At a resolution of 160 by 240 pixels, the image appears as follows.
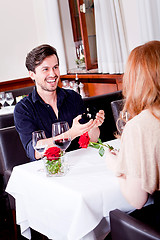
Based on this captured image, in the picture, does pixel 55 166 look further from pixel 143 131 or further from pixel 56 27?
pixel 56 27

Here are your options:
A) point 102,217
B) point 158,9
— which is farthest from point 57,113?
point 158,9

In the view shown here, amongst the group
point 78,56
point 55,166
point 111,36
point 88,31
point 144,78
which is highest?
point 88,31

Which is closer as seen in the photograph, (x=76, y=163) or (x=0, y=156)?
(x=76, y=163)

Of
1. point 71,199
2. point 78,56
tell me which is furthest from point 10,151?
point 78,56

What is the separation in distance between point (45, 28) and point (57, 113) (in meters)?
4.07

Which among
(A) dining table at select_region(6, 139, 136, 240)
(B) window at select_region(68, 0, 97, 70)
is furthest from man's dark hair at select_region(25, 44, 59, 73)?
(B) window at select_region(68, 0, 97, 70)

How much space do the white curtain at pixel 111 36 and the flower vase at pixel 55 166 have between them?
2.39m

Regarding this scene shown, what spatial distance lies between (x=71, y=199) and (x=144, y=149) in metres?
0.43

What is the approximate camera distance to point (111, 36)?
399 centimetres

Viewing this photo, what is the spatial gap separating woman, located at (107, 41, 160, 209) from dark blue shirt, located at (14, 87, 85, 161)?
101 cm

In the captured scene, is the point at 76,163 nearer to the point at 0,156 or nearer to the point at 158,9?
the point at 0,156

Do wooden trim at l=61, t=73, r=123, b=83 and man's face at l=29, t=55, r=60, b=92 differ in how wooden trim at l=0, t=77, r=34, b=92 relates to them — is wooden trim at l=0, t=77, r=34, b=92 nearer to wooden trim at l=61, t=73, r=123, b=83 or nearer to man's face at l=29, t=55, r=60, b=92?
wooden trim at l=61, t=73, r=123, b=83

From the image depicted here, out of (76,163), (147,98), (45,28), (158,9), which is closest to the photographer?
(147,98)

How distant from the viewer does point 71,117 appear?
251cm
